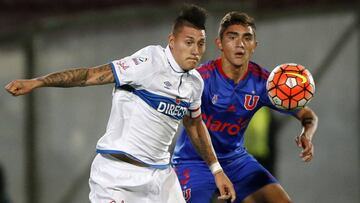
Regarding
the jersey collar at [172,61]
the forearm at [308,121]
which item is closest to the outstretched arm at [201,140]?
the jersey collar at [172,61]

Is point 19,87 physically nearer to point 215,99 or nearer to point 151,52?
point 151,52

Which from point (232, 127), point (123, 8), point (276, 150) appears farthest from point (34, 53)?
point (232, 127)

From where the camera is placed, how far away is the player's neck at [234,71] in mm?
6578

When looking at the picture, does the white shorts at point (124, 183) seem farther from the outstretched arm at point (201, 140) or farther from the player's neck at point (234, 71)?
the player's neck at point (234, 71)

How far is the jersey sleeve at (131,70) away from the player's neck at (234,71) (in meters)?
0.99

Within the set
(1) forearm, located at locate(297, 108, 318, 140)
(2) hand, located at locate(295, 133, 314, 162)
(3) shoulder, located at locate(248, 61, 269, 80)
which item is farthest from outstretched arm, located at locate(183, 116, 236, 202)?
(1) forearm, located at locate(297, 108, 318, 140)

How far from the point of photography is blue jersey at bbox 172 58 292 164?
6.51 metres

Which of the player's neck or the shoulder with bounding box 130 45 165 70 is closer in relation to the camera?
the shoulder with bounding box 130 45 165 70

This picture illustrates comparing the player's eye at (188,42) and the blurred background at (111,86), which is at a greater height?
the player's eye at (188,42)

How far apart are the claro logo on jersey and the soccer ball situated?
2.39 ft

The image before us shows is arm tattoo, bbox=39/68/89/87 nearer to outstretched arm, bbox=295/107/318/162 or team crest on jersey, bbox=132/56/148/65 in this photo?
team crest on jersey, bbox=132/56/148/65

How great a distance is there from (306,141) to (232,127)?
1.74 ft

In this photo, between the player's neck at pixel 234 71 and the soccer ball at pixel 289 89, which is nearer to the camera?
the soccer ball at pixel 289 89

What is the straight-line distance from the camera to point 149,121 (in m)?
5.75
